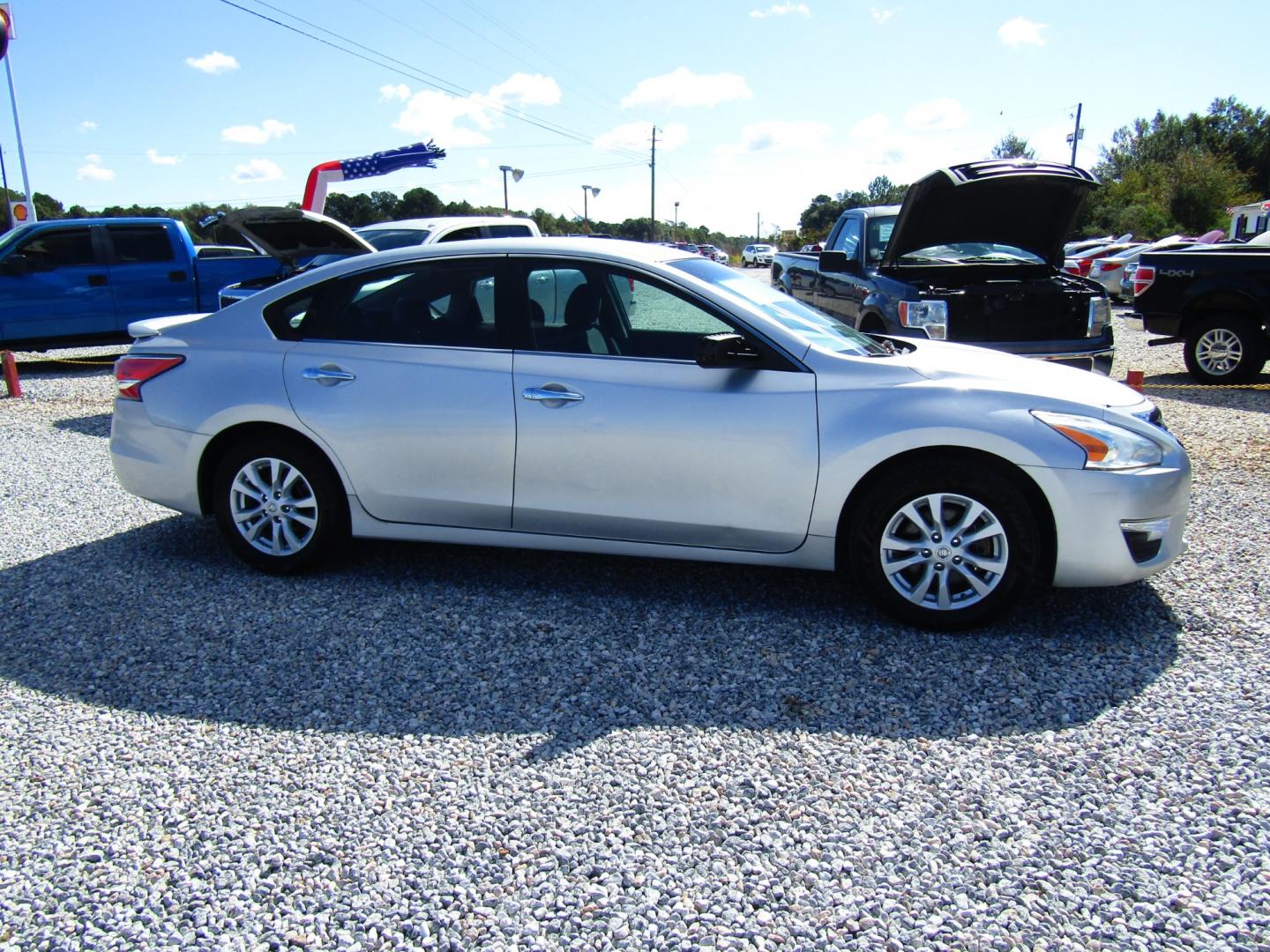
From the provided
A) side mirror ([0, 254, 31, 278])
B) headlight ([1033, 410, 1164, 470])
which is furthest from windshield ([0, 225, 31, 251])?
headlight ([1033, 410, 1164, 470])

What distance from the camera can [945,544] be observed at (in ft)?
13.3

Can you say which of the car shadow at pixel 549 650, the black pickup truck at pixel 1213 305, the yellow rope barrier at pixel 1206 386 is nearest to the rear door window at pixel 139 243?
the car shadow at pixel 549 650

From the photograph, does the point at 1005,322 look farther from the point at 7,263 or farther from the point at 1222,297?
the point at 7,263

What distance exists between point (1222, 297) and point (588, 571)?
30.8 ft

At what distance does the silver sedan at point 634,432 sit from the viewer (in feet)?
13.1

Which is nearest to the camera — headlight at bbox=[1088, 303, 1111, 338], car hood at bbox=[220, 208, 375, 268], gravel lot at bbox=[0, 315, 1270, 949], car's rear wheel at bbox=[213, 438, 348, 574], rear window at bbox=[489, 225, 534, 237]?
gravel lot at bbox=[0, 315, 1270, 949]

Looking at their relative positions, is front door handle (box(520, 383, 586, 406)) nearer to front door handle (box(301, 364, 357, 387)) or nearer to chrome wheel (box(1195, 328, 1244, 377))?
front door handle (box(301, 364, 357, 387))

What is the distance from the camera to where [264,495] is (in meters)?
4.79

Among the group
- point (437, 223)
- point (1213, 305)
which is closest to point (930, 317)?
point (1213, 305)

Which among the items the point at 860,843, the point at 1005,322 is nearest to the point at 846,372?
the point at 860,843

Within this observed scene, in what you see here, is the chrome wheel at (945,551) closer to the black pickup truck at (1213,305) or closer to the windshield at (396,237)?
the windshield at (396,237)

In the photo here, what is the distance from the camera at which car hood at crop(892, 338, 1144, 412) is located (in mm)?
4090

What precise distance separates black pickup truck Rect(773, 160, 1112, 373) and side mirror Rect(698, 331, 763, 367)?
398 centimetres

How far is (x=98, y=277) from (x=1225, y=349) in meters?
13.8
